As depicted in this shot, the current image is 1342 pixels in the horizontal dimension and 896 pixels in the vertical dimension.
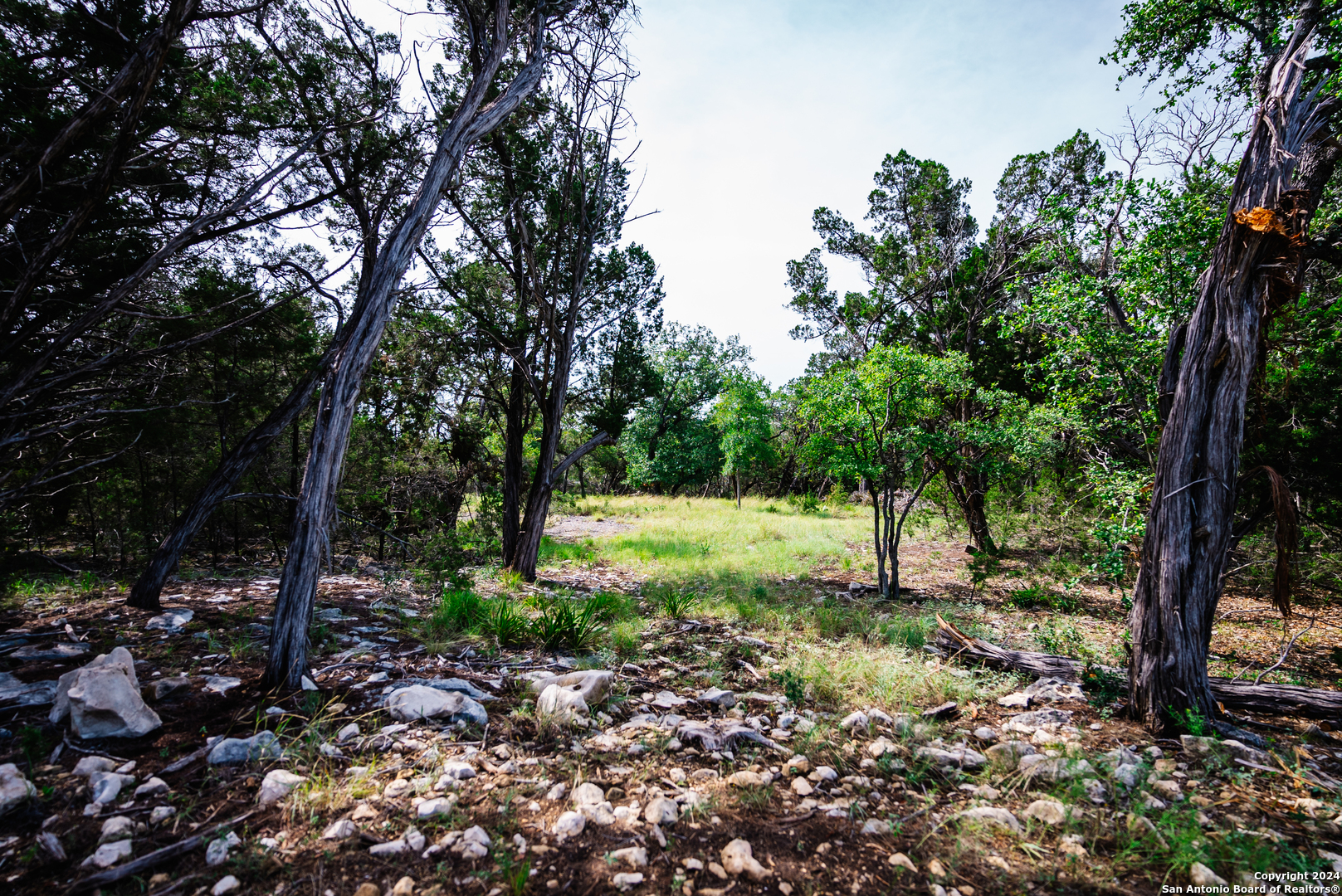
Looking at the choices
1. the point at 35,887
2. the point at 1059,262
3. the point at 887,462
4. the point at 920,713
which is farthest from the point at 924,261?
the point at 35,887

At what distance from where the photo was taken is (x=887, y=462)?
730 cm

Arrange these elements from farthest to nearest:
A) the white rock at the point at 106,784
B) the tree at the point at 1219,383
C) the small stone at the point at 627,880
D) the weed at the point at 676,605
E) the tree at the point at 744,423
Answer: the tree at the point at 744,423 → the weed at the point at 676,605 → the tree at the point at 1219,383 → the white rock at the point at 106,784 → the small stone at the point at 627,880

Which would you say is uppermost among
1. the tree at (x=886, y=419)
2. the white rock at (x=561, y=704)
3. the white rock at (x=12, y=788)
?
the tree at (x=886, y=419)

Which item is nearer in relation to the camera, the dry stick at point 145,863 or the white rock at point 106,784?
the dry stick at point 145,863

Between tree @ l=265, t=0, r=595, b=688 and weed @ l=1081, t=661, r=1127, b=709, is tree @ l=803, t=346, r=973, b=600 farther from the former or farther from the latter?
tree @ l=265, t=0, r=595, b=688

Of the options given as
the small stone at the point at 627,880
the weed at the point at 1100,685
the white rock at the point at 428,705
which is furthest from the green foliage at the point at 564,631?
the weed at the point at 1100,685

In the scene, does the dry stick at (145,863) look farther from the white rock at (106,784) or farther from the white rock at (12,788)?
the white rock at (12,788)

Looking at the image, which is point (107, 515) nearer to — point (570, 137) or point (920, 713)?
point (570, 137)

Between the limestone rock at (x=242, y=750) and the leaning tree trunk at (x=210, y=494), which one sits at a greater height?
the leaning tree trunk at (x=210, y=494)

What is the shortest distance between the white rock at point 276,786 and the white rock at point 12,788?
0.81 metres

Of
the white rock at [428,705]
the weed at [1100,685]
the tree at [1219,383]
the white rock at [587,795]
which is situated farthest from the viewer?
the weed at [1100,685]

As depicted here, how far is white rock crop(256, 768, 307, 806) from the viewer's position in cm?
215

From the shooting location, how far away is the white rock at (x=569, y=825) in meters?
2.09

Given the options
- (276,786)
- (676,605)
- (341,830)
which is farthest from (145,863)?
(676,605)
